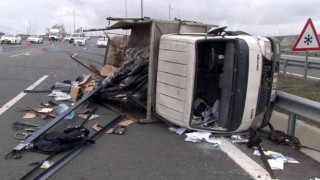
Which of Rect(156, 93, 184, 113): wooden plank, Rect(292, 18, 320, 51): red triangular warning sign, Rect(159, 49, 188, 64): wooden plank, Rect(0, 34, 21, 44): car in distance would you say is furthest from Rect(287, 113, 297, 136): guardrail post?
Rect(0, 34, 21, 44): car in distance

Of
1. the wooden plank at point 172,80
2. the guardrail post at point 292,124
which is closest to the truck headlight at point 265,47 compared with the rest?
the guardrail post at point 292,124

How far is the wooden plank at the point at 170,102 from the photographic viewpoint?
21.2 feet

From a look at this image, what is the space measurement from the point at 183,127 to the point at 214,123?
1.63 feet

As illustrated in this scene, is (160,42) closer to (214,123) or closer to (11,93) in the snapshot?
(214,123)

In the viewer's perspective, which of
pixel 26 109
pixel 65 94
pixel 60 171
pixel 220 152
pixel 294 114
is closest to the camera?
pixel 60 171

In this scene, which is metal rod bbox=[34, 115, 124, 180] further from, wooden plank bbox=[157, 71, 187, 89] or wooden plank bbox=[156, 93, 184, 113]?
wooden plank bbox=[157, 71, 187, 89]

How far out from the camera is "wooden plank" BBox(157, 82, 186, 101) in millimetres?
6391

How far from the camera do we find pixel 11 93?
1041cm

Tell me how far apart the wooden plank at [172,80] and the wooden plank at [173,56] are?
0.83 ft

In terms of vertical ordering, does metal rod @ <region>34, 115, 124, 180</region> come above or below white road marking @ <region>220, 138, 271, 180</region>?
below

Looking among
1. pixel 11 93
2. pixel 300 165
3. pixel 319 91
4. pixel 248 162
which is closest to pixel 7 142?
pixel 248 162

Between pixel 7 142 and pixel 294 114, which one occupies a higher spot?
pixel 294 114

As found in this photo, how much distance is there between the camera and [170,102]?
6.73 m

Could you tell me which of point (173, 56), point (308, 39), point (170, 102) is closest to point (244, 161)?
point (170, 102)
